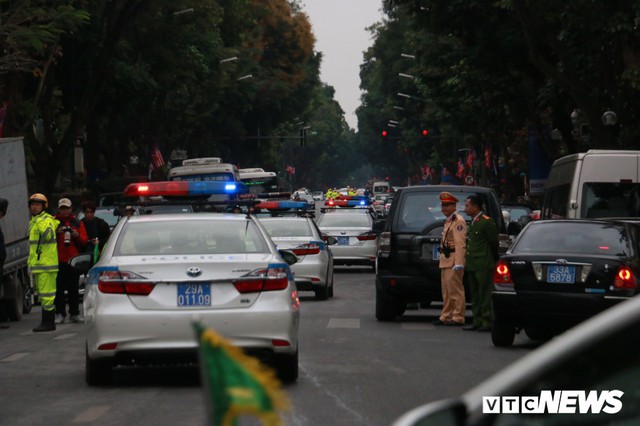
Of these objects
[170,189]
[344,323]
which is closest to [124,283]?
[344,323]

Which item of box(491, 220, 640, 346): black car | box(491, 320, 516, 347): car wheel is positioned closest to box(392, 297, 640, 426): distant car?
box(491, 220, 640, 346): black car

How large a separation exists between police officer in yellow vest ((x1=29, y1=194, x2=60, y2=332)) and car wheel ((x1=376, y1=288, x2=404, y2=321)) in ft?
14.4

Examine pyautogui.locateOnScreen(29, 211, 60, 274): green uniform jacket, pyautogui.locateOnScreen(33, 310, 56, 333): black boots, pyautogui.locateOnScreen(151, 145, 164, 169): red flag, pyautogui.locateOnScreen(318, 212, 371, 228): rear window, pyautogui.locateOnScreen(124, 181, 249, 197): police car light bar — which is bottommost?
pyautogui.locateOnScreen(33, 310, 56, 333): black boots

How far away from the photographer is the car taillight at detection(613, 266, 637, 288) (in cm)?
1503

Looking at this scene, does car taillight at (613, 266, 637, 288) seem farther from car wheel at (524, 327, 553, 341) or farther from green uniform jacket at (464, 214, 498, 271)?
green uniform jacket at (464, 214, 498, 271)

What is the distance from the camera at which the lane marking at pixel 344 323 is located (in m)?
19.1

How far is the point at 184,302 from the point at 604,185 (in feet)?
37.5

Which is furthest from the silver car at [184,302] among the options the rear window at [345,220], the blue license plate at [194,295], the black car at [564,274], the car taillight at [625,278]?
the rear window at [345,220]

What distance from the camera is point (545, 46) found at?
40125 millimetres

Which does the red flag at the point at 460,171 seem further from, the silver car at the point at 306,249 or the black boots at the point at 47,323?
the black boots at the point at 47,323

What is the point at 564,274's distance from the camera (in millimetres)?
15117

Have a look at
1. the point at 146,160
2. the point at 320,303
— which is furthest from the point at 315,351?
the point at 146,160

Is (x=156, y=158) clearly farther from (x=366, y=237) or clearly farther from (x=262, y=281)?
(x=262, y=281)

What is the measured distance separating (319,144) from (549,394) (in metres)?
189
